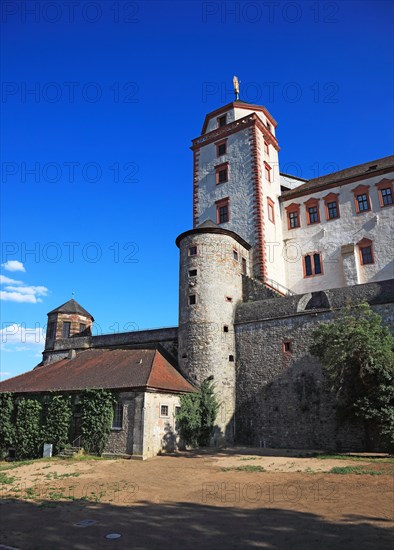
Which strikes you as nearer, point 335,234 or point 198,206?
point 335,234

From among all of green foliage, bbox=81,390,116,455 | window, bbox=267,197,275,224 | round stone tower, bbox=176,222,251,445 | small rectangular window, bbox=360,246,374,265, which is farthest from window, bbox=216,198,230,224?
green foliage, bbox=81,390,116,455

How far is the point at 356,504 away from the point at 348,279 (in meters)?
20.7

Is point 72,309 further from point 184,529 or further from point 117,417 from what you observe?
point 184,529

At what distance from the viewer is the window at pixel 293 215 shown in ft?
111

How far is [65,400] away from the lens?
22484mm

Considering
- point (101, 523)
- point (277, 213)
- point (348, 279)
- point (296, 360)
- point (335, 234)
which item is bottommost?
point (101, 523)

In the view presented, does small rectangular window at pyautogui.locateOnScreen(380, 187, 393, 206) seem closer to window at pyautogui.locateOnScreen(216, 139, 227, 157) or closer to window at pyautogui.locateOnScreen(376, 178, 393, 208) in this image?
window at pyautogui.locateOnScreen(376, 178, 393, 208)

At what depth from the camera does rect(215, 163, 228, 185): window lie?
3381 cm

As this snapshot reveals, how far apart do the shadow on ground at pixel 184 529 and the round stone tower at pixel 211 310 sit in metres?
13.0

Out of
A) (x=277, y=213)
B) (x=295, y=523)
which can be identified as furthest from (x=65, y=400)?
(x=277, y=213)

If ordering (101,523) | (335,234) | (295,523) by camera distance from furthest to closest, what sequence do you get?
(335,234)
(101,523)
(295,523)

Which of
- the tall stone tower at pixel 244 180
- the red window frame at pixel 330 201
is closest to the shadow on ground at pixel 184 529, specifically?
the tall stone tower at pixel 244 180

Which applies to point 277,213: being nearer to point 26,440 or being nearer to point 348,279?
point 348,279

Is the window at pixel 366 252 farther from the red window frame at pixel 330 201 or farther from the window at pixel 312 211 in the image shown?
the window at pixel 312 211
